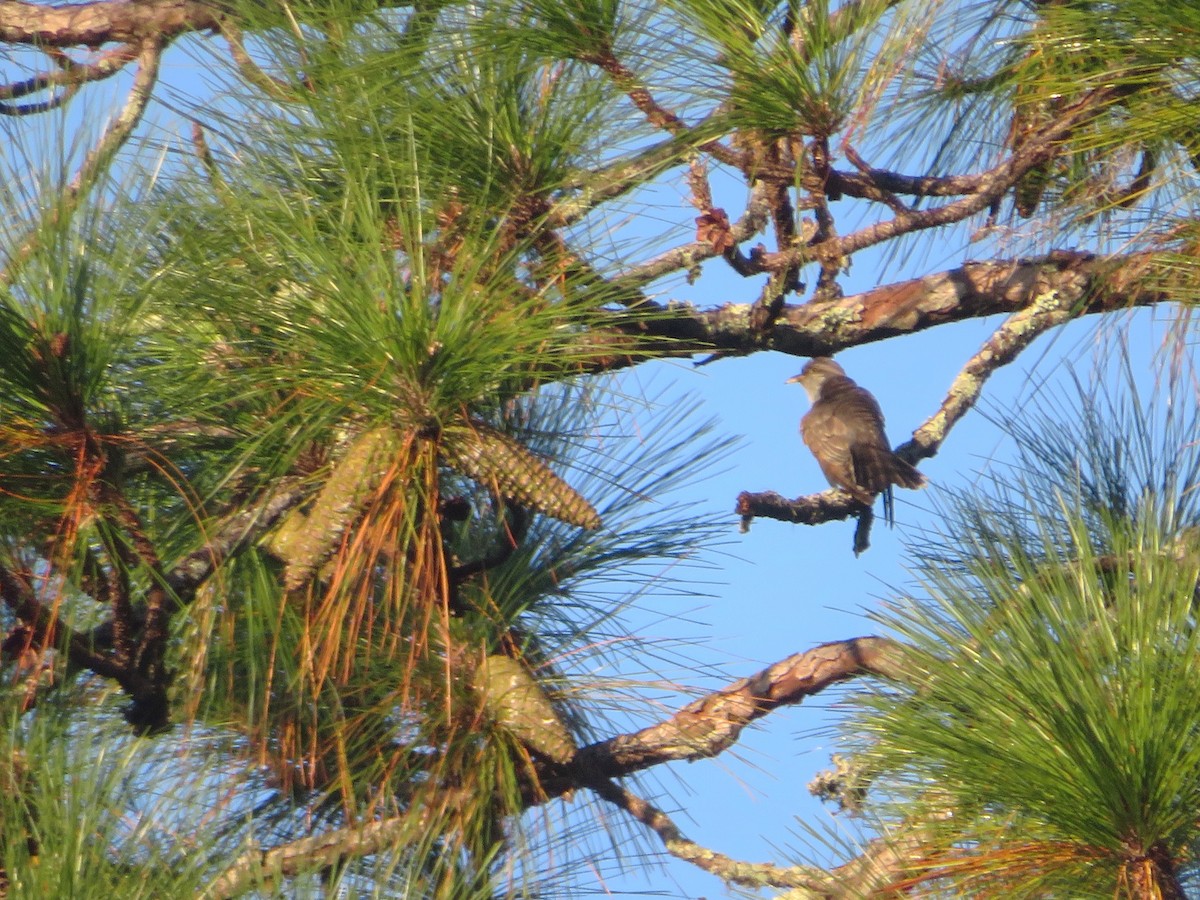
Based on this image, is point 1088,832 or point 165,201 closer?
point 1088,832

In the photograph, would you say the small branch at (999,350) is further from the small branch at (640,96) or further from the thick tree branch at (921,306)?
the small branch at (640,96)

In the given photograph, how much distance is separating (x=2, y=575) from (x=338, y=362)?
40 cm

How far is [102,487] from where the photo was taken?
1.40m

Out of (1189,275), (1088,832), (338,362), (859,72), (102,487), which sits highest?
(859,72)

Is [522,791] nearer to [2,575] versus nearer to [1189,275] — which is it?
[2,575]

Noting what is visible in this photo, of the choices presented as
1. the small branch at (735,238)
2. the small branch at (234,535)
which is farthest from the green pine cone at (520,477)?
the small branch at (735,238)

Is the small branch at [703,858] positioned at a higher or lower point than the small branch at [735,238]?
lower

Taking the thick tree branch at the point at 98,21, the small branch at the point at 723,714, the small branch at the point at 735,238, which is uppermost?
the thick tree branch at the point at 98,21

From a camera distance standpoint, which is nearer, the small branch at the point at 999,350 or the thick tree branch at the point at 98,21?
the small branch at the point at 999,350

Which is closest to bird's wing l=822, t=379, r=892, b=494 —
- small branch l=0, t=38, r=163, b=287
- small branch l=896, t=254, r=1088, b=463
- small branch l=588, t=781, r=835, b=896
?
small branch l=896, t=254, r=1088, b=463

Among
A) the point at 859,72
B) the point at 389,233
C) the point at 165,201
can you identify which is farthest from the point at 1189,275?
the point at 165,201

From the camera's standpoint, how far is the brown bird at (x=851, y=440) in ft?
9.87

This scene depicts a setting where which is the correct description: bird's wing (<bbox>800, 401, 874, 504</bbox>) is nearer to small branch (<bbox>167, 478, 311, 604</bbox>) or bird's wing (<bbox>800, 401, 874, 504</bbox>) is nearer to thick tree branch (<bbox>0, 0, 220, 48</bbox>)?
thick tree branch (<bbox>0, 0, 220, 48</bbox>)

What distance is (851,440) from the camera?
3520 millimetres
